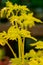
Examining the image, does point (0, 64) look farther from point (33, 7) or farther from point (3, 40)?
point (33, 7)

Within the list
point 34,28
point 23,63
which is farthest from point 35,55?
point 34,28

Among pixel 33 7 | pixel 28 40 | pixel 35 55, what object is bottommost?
pixel 28 40

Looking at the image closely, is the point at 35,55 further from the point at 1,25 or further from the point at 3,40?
the point at 1,25

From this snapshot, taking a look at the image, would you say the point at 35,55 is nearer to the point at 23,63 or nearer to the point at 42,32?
the point at 23,63

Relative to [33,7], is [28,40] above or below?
below

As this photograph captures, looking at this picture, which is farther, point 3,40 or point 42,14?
point 42,14

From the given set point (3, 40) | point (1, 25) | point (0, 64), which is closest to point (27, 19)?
point (3, 40)

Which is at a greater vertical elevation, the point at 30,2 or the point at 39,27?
the point at 30,2

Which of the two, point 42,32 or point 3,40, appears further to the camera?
point 42,32
